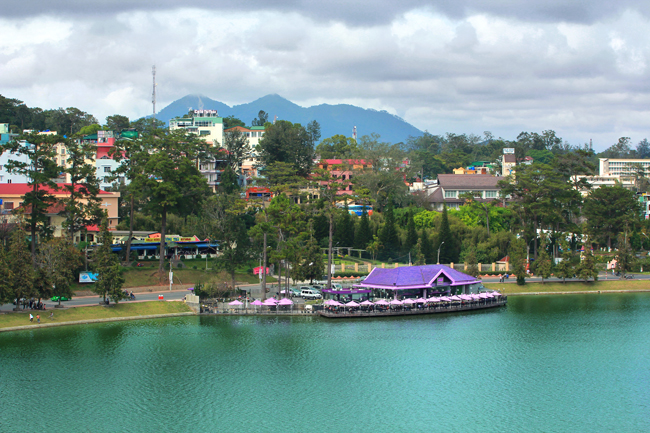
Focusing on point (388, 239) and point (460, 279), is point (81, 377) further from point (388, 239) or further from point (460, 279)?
point (388, 239)

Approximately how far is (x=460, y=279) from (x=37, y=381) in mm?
44547

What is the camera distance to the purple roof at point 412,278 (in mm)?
66312

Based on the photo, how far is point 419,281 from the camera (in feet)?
219

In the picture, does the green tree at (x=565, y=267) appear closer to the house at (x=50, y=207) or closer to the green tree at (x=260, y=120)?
the house at (x=50, y=207)

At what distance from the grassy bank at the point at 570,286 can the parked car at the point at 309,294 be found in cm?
2238

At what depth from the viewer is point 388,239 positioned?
295 feet

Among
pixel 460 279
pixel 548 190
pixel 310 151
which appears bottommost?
pixel 460 279

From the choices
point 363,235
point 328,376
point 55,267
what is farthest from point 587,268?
point 55,267

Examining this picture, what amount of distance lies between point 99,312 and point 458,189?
244 ft

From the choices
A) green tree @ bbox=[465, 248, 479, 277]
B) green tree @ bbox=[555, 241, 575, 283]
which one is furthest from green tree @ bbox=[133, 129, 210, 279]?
green tree @ bbox=[555, 241, 575, 283]

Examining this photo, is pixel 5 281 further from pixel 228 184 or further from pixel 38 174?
pixel 228 184

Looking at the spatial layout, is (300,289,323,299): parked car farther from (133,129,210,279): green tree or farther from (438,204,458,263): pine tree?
(438,204,458,263): pine tree

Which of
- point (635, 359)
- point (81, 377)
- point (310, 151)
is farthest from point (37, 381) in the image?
point (310, 151)

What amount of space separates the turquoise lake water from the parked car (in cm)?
744
